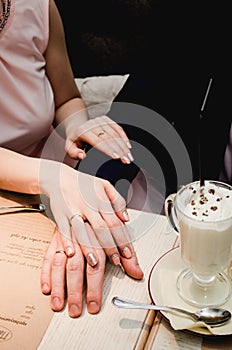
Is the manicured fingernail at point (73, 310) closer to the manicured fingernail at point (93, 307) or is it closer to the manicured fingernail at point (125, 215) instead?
the manicured fingernail at point (93, 307)

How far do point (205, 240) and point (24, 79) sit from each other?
2.54 ft

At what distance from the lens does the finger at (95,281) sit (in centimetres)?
84

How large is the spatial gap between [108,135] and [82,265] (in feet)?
1.61

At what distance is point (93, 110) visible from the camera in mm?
2037

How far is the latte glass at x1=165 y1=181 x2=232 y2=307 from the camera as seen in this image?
2.68 ft

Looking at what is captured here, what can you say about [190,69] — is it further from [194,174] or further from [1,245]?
[1,245]

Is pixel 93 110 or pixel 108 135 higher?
pixel 108 135

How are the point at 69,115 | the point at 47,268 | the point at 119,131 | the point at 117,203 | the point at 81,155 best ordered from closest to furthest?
the point at 47,268
the point at 117,203
the point at 81,155
the point at 119,131
the point at 69,115

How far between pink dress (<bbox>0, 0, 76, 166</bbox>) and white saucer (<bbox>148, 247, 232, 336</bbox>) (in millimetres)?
636

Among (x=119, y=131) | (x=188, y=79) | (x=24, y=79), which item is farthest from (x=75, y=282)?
(x=188, y=79)

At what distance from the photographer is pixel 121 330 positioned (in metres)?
0.80

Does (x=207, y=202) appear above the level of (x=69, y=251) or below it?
above

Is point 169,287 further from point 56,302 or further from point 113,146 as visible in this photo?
point 113,146

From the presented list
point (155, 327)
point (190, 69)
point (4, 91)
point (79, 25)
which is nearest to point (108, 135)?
point (4, 91)
